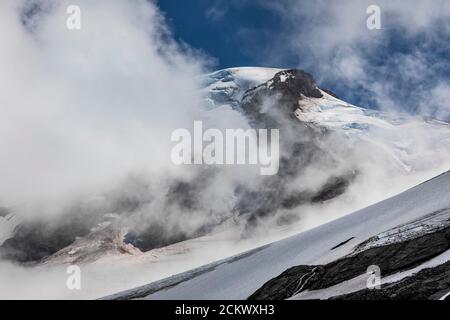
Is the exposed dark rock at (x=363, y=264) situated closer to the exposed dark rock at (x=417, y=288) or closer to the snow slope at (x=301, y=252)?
the snow slope at (x=301, y=252)

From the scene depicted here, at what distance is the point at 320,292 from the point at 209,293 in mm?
16555

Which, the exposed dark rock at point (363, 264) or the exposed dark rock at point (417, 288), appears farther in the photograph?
the exposed dark rock at point (363, 264)

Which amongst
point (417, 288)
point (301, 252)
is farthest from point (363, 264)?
point (301, 252)

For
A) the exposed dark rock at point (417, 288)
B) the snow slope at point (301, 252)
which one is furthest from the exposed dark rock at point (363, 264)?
the exposed dark rock at point (417, 288)

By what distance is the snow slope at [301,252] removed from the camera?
42.2 m

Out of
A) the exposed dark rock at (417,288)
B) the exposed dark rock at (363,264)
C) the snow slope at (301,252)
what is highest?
the snow slope at (301,252)

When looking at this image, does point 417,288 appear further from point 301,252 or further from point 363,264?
point 301,252

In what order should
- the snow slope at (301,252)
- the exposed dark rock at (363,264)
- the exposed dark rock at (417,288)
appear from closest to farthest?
the exposed dark rock at (417,288)
the exposed dark rock at (363,264)
the snow slope at (301,252)

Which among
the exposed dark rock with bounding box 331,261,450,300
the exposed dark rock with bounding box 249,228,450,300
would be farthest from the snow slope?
the exposed dark rock with bounding box 331,261,450,300

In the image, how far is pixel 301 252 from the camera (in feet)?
160
